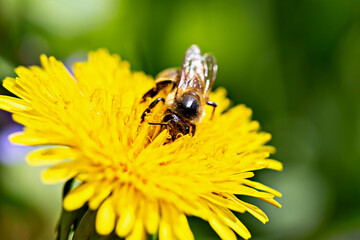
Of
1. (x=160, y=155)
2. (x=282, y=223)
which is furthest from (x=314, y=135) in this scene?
(x=160, y=155)

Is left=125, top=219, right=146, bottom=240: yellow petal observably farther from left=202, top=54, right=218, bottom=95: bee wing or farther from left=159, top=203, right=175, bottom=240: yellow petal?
left=202, top=54, right=218, bottom=95: bee wing

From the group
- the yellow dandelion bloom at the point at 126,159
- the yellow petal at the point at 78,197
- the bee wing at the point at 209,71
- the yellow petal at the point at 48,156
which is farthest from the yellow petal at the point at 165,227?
the bee wing at the point at 209,71

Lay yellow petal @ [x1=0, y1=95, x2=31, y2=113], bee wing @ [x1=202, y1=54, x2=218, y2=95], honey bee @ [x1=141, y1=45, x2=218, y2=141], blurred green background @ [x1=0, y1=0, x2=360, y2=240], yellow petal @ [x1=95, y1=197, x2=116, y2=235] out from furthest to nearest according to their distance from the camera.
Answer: blurred green background @ [x1=0, y1=0, x2=360, y2=240] < bee wing @ [x1=202, y1=54, x2=218, y2=95] < honey bee @ [x1=141, y1=45, x2=218, y2=141] < yellow petal @ [x1=0, y1=95, x2=31, y2=113] < yellow petal @ [x1=95, y1=197, x2=116, y2=235]

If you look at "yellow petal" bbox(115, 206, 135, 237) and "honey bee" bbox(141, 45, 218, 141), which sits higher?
"honey bee" bbox(141, 45, 218, 141)

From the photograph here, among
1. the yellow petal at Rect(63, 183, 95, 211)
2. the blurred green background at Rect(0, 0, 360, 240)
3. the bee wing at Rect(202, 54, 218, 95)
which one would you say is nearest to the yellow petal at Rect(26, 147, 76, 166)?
the yellow petal at Rect(63, 183, 95, 211)

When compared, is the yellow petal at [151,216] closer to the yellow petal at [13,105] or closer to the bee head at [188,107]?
the bee head at [188,107]
